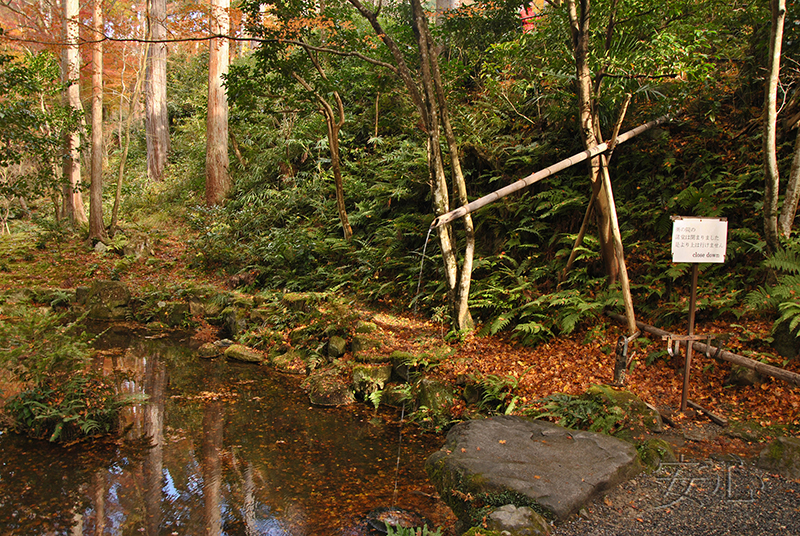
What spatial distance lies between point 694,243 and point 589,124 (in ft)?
7.30

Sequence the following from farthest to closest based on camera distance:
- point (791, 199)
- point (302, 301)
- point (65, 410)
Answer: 1. point (302, 301)
2. point (791, 199)
3. point (65, 410)

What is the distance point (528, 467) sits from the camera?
13.1 ft

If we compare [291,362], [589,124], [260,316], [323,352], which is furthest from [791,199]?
[260,316]

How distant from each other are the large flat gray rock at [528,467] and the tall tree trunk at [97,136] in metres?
13.7

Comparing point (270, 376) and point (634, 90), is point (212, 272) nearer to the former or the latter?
point (270, 376)

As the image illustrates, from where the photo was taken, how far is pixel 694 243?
5023 mm

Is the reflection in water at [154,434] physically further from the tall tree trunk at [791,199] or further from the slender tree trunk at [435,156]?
the tall tree trunk at [791,199]

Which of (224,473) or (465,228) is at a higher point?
(465,228)

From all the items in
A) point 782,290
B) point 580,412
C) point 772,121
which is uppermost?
point 772,121

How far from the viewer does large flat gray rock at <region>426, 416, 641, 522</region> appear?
3.62 metres

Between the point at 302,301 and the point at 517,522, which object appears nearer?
the point at 517,522

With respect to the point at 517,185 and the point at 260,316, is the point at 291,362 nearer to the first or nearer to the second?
the point at 260,316

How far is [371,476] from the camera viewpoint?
475cm

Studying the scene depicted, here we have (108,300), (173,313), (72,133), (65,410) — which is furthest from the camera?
(72,133)
